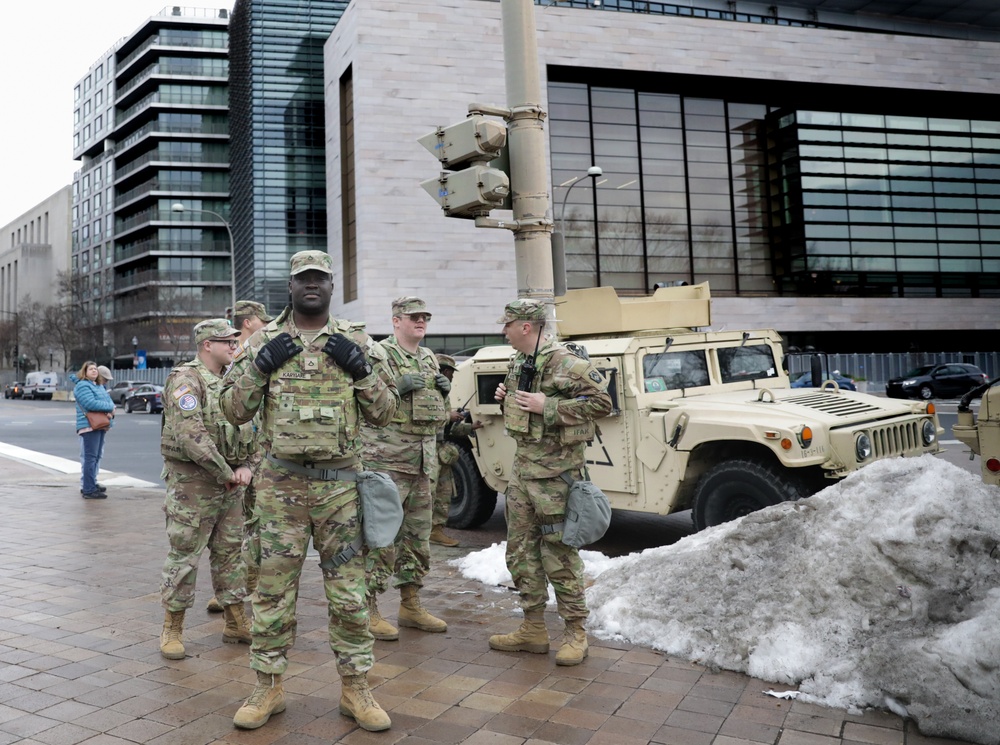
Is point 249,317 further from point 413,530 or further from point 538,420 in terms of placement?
point 538,420

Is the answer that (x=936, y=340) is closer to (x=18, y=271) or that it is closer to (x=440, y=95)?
(x=440, y=95)

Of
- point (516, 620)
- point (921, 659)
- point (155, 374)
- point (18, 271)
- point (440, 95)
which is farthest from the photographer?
point (18, 271)

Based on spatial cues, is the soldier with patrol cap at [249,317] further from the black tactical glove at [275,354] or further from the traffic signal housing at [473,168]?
the black tactical glove at [275,354]

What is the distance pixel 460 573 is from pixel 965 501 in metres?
3.61

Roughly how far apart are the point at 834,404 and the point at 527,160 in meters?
3.24

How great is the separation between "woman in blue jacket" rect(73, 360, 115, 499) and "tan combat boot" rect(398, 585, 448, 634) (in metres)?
7.04

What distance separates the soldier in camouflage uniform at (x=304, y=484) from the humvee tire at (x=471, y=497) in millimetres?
4789

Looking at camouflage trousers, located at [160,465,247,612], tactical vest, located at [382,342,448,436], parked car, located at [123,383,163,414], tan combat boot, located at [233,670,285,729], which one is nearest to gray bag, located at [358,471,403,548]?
tan combat boot, located at [233,670,285,729]

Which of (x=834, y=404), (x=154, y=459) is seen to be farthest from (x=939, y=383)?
(x=834, y=404)

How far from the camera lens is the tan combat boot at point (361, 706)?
11.8 ft

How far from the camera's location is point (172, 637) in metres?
4.66

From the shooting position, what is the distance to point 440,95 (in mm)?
37938

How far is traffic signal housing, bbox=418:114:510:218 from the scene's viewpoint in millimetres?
5598

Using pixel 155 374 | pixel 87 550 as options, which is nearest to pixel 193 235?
pixel 155 374
